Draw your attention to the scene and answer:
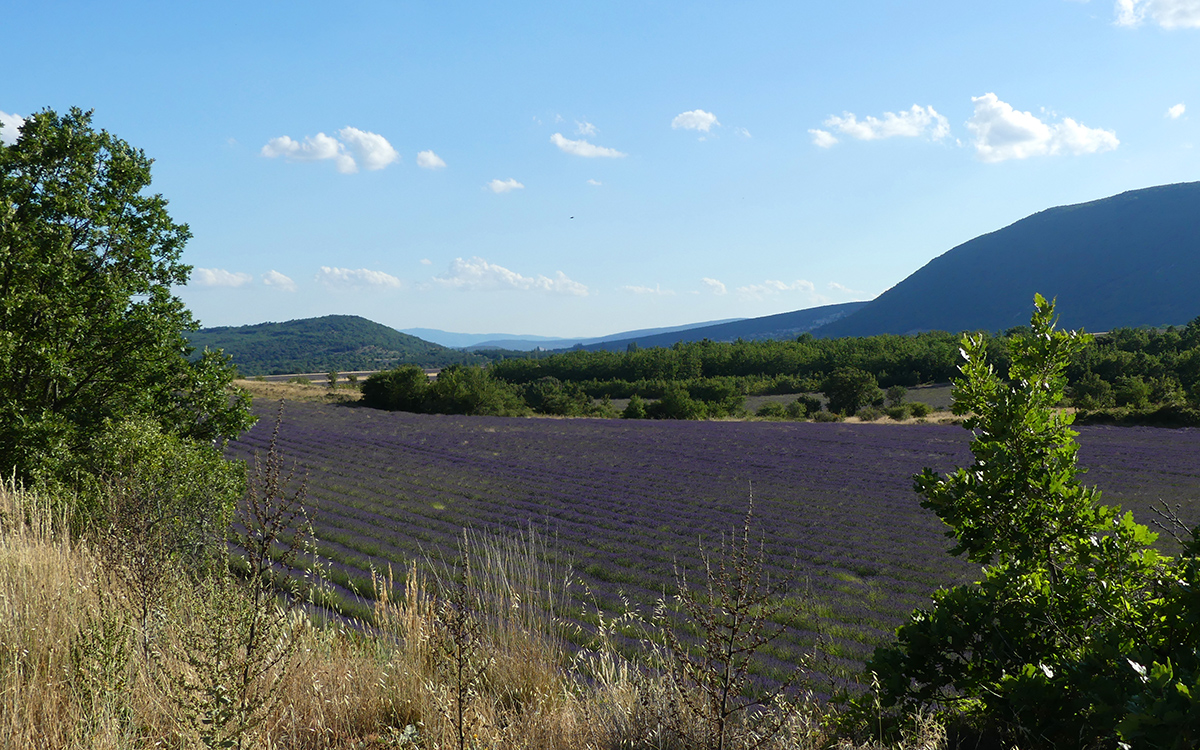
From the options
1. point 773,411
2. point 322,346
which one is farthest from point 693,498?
point 322,346

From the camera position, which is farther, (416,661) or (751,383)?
(751,383)

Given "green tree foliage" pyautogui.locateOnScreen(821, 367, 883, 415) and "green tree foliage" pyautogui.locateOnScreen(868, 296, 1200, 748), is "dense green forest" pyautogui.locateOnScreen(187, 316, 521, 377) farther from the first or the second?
"green tree foliage" pyautogui.locateOnScreen(868, 296, 1200, 748)

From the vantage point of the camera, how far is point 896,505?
1244 centimetres

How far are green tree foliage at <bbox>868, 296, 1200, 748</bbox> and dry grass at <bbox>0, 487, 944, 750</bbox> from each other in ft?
1.03

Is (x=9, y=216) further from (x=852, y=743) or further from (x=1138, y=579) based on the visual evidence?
(x=1138, y=579)

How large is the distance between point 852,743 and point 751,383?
52.0 metres

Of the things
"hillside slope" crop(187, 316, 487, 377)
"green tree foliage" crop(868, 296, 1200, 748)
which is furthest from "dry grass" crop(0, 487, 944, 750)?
"hillside slope" crop(187, 316, 487, 377)

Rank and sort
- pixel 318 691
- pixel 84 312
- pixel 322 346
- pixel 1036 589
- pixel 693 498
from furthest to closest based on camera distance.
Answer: pixel 322 346 < pixel 693 498 < pixel 84 312 < pixel 318 691 < pixel 1036 589

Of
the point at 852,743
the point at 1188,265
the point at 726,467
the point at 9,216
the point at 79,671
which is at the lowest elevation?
the point at 726,467

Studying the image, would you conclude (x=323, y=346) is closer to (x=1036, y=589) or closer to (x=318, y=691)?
(x=318, y=691)

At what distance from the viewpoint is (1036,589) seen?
2.76 metres

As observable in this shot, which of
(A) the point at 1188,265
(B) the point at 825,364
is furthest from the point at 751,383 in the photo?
(A) the point at 1188,265

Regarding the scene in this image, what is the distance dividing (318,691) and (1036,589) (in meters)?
3.45

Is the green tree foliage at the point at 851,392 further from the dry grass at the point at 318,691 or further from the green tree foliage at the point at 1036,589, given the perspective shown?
the green tree foliage at the point at 1036,589
